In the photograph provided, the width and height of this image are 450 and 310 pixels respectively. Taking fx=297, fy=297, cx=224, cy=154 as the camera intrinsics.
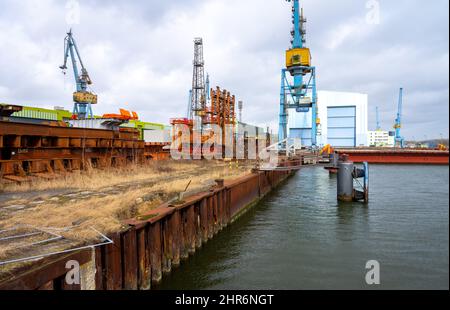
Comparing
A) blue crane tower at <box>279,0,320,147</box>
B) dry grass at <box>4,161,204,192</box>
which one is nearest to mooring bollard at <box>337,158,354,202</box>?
dry grass at <box>4,161,204,192</box>

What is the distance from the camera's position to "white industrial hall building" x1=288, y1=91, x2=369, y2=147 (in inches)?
3241

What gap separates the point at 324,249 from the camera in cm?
1095

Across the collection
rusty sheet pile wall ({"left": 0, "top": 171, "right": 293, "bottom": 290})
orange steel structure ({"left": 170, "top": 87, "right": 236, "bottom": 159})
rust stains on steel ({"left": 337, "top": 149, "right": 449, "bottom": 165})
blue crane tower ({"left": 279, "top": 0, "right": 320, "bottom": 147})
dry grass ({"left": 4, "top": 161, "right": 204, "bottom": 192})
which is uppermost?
blue crane tower ({"left": 279, "top": 0, "right": 320, "bottom": 147})

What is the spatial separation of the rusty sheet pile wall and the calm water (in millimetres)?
559

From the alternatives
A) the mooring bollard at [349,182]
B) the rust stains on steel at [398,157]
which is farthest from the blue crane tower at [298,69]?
the mooring bollard at [349,182]

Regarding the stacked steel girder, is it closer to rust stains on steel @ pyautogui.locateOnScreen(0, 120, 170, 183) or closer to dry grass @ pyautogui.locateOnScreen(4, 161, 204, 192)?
rust stains on steel @ pyautogui.locateOnScreen(0, 120, 170, 183)

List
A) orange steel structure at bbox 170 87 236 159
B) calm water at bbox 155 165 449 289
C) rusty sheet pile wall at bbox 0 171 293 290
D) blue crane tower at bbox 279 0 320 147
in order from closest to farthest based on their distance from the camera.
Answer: rusty sheet pile wall at bbox 0 171 293 290 → calm water at bbox 155 165 449 289 → orange steel structure at bbox 170 87 236 159 → blue crane tower at bbox 279 0 320 147

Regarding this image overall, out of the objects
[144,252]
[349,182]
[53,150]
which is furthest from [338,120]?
[144,252]

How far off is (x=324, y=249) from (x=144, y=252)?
6.78 m

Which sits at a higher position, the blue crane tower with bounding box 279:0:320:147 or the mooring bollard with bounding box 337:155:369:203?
the blue crane tower with bounding box 279:0:320:147

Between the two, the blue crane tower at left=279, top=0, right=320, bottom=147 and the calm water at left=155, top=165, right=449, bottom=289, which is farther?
the blue crane tower at left=279, top=0, right=320, bottom=147

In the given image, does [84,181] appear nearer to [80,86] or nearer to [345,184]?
[345,184]

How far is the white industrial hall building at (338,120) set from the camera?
82.3 m

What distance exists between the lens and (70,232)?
6711 mm
